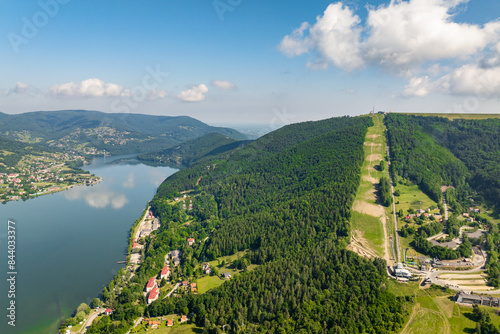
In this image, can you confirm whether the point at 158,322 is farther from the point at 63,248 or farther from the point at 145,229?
the point at 63,248

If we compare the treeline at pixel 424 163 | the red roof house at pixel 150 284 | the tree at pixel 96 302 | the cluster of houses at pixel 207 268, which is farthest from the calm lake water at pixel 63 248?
the treeline at pixel 424 163

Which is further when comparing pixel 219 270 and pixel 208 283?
pixel 219 270

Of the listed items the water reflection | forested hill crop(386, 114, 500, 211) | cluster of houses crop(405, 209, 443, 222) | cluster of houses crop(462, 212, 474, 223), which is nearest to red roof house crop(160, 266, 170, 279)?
the water reflection

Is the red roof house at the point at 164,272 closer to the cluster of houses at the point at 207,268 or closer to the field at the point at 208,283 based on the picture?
the field at the point at 208,283

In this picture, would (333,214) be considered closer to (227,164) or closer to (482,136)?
(227,164)

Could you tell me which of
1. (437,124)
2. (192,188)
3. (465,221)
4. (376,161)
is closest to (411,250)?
(465,221)

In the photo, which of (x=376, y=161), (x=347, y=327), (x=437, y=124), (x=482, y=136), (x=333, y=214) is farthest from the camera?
(x=437, y=124)

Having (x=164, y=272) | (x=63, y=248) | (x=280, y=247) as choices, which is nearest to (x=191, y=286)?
(x=164, y=272)
